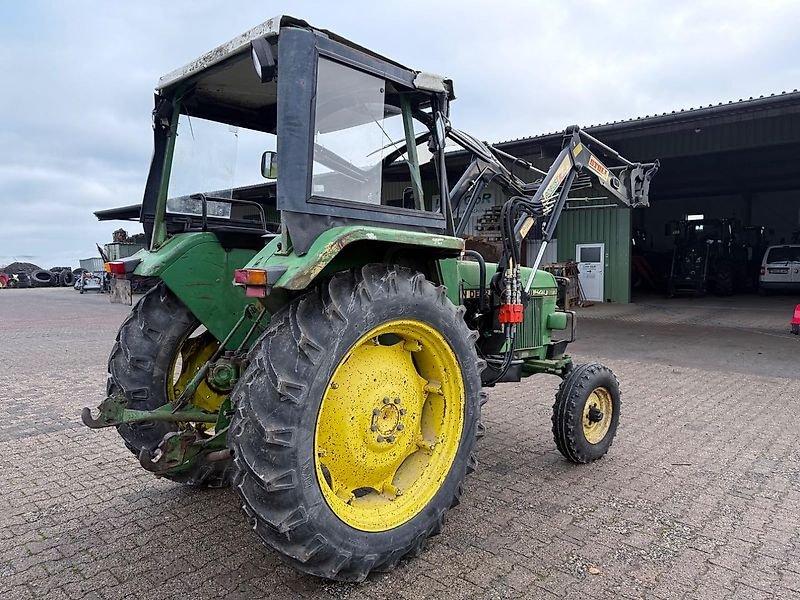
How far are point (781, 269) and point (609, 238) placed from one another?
22.2 ft

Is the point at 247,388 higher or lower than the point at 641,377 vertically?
higher

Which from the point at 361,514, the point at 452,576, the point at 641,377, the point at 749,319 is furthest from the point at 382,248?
the point at 749,319

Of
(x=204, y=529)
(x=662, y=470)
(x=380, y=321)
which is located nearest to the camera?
(x=380, y=321)

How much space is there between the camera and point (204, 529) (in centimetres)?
323

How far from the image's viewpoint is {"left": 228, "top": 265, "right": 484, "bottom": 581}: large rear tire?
2303 millimetres

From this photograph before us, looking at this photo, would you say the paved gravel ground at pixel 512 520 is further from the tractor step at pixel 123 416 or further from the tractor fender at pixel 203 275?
the tractor fender at pixel 203 275

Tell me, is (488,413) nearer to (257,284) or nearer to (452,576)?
(452,576)

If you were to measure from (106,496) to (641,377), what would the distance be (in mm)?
6268

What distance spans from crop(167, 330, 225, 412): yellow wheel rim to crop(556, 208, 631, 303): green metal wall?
14.5 metres

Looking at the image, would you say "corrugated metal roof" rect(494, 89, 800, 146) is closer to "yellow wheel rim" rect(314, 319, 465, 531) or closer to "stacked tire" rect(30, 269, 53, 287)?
"yellow wheel rim" rect(314, 319, 465, 531)

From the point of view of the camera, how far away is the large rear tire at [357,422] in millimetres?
2303

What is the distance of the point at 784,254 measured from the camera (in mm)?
18844

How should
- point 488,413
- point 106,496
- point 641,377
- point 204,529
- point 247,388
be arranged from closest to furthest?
point 247,388, point 204,529, point 106,496, point 488,413, point 641,377

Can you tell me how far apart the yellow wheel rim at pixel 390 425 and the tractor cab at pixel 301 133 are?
0.64m
